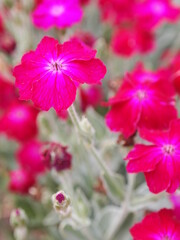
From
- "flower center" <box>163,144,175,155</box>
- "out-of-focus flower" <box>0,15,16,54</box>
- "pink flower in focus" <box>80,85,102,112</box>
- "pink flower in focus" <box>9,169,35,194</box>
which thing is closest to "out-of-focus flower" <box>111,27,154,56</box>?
"pink flower in focus" <box>80,85,102,112</box>

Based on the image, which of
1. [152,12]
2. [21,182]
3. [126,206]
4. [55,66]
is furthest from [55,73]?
[152,12]

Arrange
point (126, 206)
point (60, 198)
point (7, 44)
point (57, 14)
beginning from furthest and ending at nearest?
1. point (7, 44)
2. point (57, 14)
3. point (126, 206)
4. point (60, 198)

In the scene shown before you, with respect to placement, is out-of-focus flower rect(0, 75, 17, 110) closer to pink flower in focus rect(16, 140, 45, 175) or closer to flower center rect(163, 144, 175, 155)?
pink flower in focus rect(16, 140, 45, 175)

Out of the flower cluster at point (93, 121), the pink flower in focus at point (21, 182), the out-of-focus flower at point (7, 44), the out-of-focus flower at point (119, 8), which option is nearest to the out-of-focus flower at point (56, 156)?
the flower cluster at point (93, 121)

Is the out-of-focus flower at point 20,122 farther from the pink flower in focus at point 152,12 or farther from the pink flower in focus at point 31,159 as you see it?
the pink flower in focus at point 152,12

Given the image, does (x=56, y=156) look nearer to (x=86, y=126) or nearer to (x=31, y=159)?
(x=86, y=126)

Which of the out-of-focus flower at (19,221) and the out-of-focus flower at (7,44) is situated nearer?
the out-of-focus flower at (19,221)
